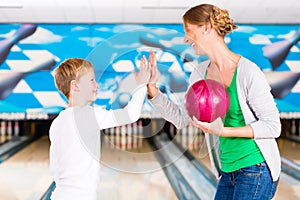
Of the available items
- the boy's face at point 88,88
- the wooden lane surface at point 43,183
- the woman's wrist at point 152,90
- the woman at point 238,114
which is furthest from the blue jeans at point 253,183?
the wooden lane surface at point 43,183

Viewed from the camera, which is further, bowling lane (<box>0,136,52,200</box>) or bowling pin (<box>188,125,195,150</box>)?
bowling lane (<box>0,136,52,200</box>)

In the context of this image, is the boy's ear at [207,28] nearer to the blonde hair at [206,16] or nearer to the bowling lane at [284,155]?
the blonde hair at [206,16]

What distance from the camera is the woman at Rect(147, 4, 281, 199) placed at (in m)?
1.39

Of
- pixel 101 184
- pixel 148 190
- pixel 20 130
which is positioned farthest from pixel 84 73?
pixel 20 130

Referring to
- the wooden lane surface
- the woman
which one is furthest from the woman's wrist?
the wooden lane surface

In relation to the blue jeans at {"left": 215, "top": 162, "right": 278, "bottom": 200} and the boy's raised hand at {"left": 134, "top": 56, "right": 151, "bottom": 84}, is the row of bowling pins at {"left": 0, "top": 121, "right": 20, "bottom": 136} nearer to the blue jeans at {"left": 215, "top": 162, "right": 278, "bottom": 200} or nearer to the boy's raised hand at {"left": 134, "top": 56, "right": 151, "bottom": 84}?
the boy's raised hand at {"left": 134, "top": 56, "right": 151, "bottom": 84}

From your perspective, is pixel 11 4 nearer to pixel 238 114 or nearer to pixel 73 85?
pixel 73 85

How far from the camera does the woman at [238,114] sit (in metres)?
1.39

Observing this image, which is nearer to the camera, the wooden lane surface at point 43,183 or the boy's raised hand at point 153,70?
the boy's raised hand at point 153,70

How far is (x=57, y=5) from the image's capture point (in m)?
4.64

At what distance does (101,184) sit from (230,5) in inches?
138

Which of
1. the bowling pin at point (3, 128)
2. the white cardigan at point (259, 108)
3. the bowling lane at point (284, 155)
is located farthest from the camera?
the bowling pin at point (3, 128)

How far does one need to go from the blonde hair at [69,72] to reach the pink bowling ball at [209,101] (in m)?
0.34

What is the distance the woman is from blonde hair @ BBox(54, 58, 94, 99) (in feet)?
0.70
